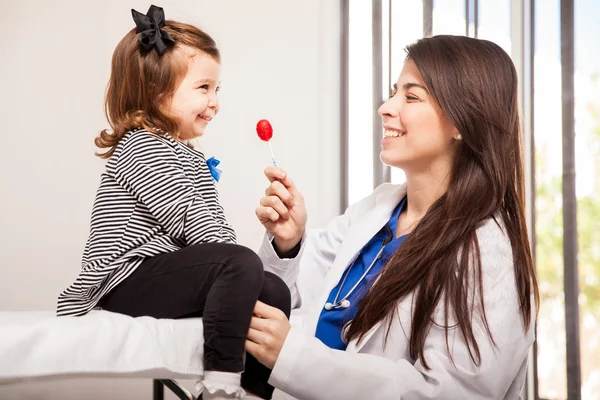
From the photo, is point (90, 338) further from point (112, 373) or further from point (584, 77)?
point (584, 77)

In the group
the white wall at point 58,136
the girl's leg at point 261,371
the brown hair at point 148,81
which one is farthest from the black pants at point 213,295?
the white wall at point 58,136

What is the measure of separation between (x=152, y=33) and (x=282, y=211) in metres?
0.54

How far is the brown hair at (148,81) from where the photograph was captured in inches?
60.8

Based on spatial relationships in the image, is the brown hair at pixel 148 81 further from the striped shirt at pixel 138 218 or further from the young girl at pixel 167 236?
the striped shirt at pixel 138 218

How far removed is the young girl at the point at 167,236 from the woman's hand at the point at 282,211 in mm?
124

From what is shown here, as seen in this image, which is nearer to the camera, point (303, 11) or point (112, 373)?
point (112, 373)

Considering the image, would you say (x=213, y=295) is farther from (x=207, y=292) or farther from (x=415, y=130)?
(x=415, y=130)

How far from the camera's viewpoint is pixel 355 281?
1584mm

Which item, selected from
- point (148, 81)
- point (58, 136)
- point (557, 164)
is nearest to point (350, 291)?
point (148, 81)

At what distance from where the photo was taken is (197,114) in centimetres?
159

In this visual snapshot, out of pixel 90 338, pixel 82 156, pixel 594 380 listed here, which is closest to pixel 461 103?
pixel 90 338

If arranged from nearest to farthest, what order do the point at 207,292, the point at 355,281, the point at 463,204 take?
the point at 207,292
the point at 463,204
the point at 355,281

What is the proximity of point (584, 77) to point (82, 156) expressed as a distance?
2086mm

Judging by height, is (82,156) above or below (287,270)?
above
